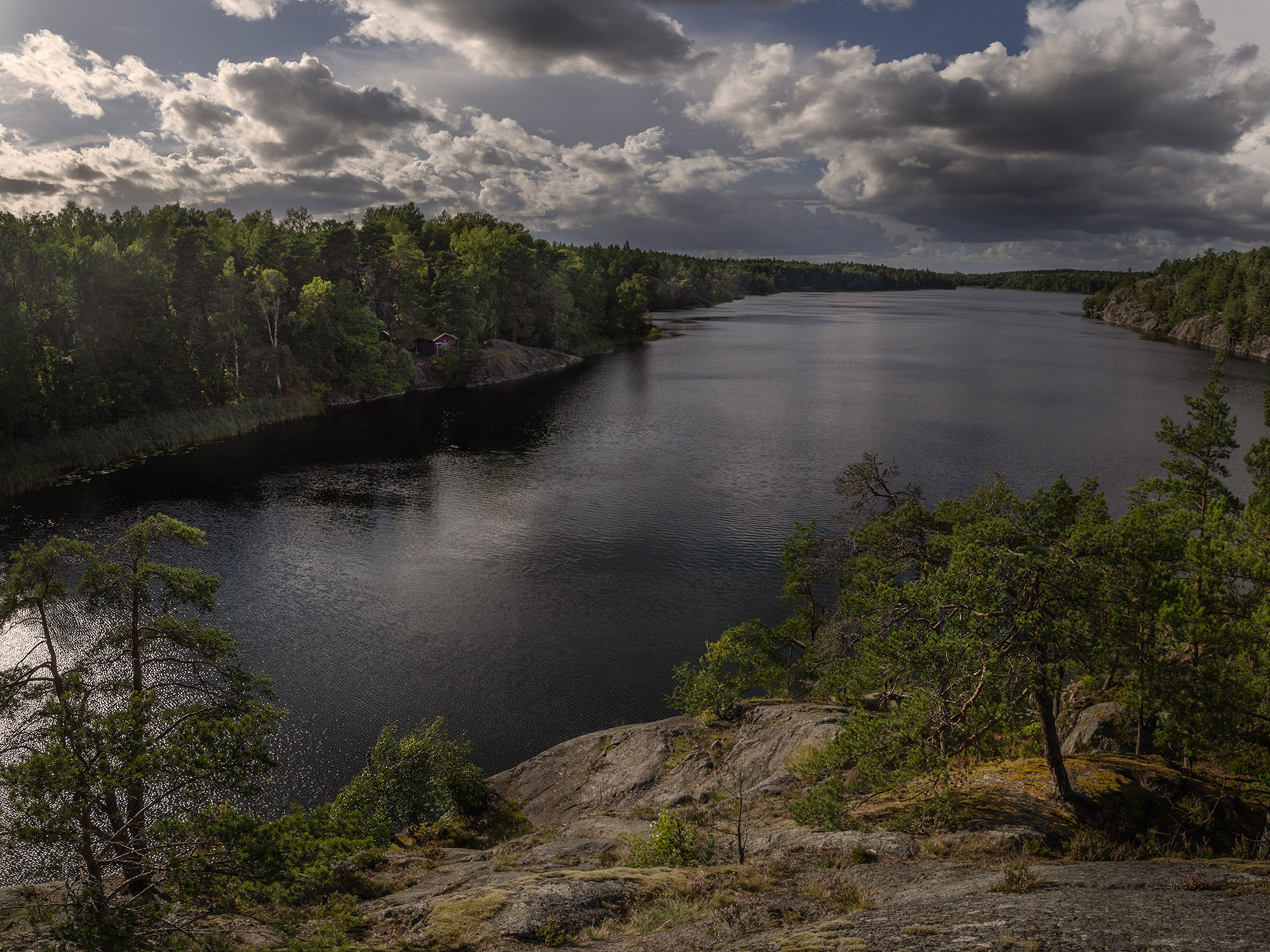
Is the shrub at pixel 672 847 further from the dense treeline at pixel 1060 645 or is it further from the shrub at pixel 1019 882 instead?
the shrub at pixel 1019 882

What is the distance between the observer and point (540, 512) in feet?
172

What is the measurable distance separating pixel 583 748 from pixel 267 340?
81112 millimetres

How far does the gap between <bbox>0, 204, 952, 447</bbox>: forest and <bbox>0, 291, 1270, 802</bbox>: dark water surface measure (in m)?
9.20

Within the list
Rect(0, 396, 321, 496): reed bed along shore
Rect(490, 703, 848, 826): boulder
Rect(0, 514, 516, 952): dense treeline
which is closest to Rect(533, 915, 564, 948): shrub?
Rect(0, 514, 516, 952): dense treeline

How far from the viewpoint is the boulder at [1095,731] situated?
1877 centimetres

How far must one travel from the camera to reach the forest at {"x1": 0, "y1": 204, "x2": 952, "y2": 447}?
6209 cm

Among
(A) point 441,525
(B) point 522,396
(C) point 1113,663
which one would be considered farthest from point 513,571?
(B) point 522,396

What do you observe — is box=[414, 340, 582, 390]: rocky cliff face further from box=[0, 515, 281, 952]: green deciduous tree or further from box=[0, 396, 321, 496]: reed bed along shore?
box=[0, 515, 281, 952]: green deciduous tree

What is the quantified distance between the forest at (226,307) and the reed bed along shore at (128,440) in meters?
2.04

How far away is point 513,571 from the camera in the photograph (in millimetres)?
41938

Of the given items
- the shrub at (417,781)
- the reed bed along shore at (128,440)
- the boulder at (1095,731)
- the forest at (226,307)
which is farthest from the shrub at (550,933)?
the forest at (226,307)

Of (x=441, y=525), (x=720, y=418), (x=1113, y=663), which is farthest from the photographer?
(x=720, y=418)

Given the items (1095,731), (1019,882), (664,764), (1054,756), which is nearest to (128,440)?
(664,764)

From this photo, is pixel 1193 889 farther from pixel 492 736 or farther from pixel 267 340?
pixel 267 340
